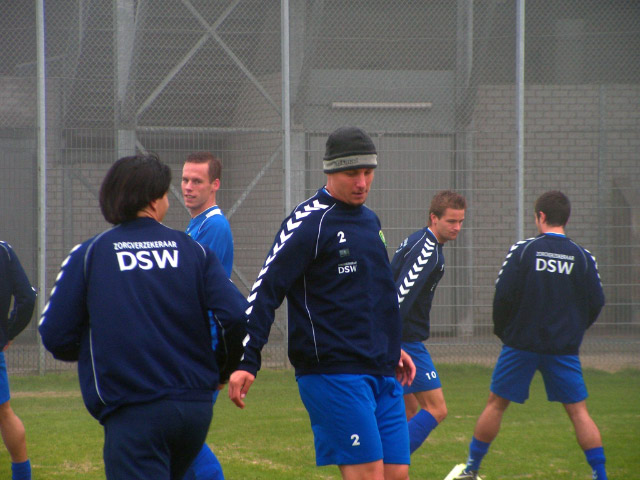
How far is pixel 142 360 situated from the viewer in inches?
121

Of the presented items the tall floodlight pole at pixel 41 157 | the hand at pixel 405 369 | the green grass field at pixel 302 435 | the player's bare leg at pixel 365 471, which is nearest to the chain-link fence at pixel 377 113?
the tall floodlight pole at pixel 41 157

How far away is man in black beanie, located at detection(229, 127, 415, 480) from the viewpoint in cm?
381

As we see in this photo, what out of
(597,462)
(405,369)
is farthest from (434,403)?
(405,369)

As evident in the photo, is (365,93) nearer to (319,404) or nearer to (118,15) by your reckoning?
(118,15)

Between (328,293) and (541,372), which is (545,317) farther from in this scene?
(328,293)

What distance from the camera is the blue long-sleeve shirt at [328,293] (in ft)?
12.7

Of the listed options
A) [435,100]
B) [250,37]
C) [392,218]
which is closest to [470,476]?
[392,218]

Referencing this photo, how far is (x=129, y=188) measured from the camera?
3.22 meters

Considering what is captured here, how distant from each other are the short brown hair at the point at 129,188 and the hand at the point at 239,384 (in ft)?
2.69

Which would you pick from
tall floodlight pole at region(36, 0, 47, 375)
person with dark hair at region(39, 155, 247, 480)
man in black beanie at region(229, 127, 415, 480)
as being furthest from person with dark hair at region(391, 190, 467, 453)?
tall floodlight pole at region(36, 0, 47, 375)

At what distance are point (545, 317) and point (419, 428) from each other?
3.98 ft

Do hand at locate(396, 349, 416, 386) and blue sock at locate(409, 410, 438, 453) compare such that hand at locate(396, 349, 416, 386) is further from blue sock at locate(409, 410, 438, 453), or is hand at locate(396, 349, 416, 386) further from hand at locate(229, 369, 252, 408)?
blue sock at locate(409, 410, 438, 453)

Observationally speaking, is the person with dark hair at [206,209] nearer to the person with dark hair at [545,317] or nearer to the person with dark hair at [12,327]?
the person with dark hair at [12,327]

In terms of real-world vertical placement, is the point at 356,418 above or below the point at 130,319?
below
